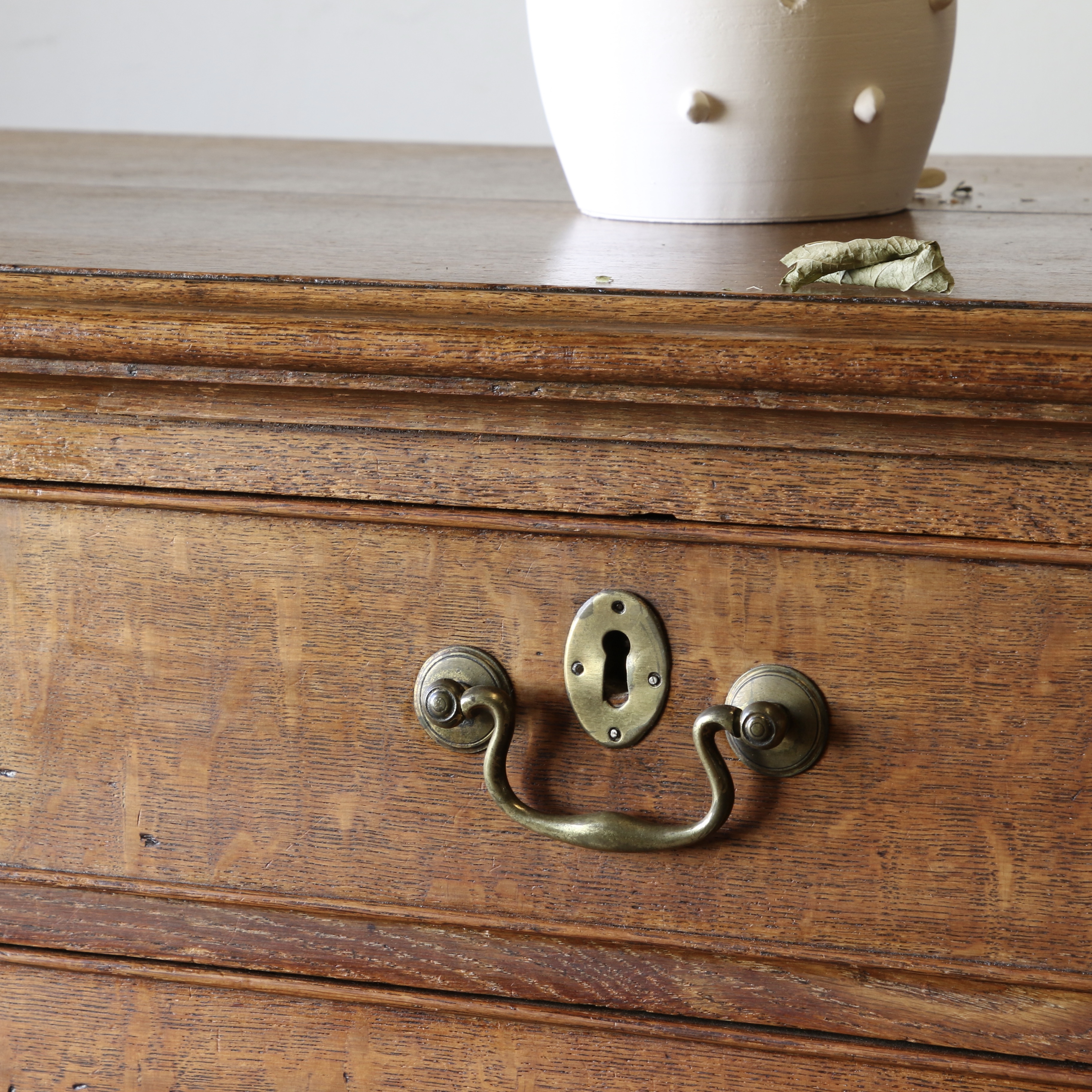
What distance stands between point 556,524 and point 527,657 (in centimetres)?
5

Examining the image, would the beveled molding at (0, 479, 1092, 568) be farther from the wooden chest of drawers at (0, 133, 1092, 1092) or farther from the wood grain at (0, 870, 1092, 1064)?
the wood grain at (0, 870, 1092, 1064)

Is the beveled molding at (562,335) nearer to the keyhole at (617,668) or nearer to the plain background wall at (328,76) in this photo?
the keyhole at (617,668)

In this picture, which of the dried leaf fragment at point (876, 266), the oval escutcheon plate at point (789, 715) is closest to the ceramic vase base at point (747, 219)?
the dried leaf fragment at point (876, 266)

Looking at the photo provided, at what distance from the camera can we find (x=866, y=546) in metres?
0.41

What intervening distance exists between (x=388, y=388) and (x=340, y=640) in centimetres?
10

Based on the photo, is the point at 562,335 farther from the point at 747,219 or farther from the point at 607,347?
the point at 747,219

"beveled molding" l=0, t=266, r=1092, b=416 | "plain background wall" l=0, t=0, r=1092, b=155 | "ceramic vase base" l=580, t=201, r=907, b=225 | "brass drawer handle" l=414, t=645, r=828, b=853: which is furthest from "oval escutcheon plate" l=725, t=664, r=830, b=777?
"plain background wall" l=0, t=0, r=1092, b=155

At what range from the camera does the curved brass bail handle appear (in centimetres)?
42

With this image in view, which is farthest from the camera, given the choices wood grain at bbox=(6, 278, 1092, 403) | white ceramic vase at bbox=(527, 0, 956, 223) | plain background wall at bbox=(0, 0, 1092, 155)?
plain background wall at bbox=(0, 0, 1092, 155)

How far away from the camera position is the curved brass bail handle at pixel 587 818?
0.42 m

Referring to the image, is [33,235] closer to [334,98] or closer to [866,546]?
[866,546]

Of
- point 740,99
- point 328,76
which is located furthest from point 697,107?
point 328,76

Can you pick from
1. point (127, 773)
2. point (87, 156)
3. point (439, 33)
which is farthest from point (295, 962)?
point (439, 33)

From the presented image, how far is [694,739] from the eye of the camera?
42cm
